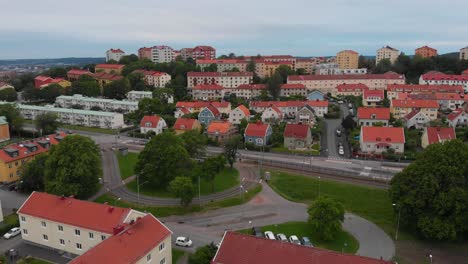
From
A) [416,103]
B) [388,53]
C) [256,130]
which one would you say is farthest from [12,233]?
[388,53]

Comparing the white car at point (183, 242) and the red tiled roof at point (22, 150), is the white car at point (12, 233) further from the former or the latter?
the red tiled roof at point (22, 150)

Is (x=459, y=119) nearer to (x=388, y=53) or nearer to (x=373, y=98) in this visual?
(x=373, y=98)

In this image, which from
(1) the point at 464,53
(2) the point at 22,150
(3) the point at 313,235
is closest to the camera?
(3) the point at 313,235

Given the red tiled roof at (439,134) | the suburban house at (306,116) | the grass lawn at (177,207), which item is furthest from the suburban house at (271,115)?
the grass lawn at (177,207)

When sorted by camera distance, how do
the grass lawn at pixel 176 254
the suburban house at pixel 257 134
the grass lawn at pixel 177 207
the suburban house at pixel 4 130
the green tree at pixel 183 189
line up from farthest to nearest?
the suburban house at pixel 4 130
the suburban house at pixel 257 134
the grass lawn at pixel 177 207
the green tree at pixel 183 189
the grass lawn at pixel 176 254

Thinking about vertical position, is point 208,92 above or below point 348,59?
below

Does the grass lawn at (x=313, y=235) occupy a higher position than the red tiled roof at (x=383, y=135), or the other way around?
the red tiled roof at (x=383, y=135)
